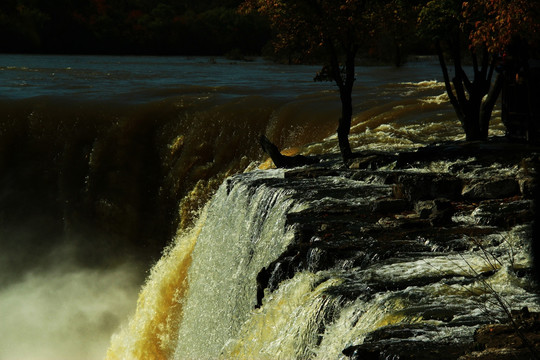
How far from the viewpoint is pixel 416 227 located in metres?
11.3

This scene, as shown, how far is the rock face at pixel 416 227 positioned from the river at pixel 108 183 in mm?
5695

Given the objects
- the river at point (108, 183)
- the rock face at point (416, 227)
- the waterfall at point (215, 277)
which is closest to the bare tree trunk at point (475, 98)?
the river at point (108, 183)

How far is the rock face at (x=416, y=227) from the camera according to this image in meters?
6.86

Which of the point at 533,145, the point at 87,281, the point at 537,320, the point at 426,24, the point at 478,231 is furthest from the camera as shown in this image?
the point at 87,281

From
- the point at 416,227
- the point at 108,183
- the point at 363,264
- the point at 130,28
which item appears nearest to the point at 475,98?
the point at 416,227

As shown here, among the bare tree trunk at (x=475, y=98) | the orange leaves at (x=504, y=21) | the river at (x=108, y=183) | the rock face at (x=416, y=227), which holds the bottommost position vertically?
the river at (x=108, y=183)

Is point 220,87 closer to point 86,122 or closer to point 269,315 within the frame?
point 86,122

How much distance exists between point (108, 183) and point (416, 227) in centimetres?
1499

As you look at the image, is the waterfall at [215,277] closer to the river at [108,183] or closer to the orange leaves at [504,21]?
the river at [108,183]

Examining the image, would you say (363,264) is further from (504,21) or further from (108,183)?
(108,183)

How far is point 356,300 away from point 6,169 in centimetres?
1960

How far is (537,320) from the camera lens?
7.01 metres

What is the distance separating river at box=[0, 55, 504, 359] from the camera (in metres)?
22.7

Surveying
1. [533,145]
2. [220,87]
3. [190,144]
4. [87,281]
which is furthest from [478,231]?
[220,87]
